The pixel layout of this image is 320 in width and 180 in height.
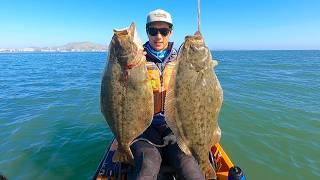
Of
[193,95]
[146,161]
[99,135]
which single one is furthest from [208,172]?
[99,135]

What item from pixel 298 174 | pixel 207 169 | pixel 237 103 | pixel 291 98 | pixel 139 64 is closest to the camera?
pixel 139 64

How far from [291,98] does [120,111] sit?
48.1ft

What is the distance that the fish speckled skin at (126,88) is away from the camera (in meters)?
4.14

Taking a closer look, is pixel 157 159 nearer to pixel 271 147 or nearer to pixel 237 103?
pixel 271 147

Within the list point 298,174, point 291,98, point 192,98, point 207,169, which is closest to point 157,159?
point 207,169

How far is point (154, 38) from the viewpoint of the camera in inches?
210

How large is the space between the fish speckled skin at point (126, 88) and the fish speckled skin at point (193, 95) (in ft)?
1.19

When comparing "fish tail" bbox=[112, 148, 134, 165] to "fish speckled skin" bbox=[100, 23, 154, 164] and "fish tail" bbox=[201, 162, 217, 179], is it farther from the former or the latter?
"fish tail" bbox=[201, 162, 217, 179]

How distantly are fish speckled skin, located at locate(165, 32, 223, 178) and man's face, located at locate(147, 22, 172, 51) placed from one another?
3.61ft

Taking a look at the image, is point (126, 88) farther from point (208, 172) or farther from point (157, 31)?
point (208, 172)

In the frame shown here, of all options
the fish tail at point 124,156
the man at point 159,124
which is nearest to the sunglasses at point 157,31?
the man at point 159,124

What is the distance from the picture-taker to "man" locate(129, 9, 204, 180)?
14.9 feet

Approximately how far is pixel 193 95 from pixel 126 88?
95 cm

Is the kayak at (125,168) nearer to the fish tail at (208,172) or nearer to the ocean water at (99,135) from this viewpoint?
the fish tail at (208,172)
